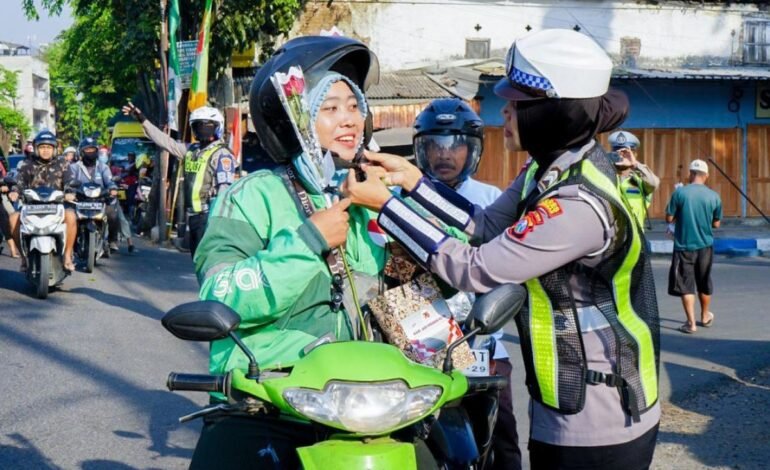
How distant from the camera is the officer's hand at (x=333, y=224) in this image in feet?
9.69

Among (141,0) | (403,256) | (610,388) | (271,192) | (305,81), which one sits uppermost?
(141,0)

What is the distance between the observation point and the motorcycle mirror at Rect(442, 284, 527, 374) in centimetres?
269

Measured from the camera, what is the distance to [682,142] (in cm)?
2756

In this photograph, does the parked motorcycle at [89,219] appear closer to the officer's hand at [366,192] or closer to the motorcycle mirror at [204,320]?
the officer's hand at [366,192]

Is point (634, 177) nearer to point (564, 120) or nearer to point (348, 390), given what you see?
point (564, 120)

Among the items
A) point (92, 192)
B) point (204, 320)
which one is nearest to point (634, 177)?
point (92, 192)

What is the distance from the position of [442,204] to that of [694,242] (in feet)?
30.3

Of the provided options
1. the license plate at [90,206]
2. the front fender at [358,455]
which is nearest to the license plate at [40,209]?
the license plate at [90,206]

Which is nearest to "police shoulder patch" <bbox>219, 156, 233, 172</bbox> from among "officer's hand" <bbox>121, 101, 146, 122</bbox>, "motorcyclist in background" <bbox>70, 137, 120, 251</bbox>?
"officer's hand" <bbox>121, 101, 146, 122</bbox>

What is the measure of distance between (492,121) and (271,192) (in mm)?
23454

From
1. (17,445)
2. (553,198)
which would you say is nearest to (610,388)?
(553,198)

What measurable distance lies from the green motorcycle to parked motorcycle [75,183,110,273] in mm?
12618

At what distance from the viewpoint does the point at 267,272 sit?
2885mm

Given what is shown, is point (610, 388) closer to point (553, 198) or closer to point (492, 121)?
point (553, 198)
